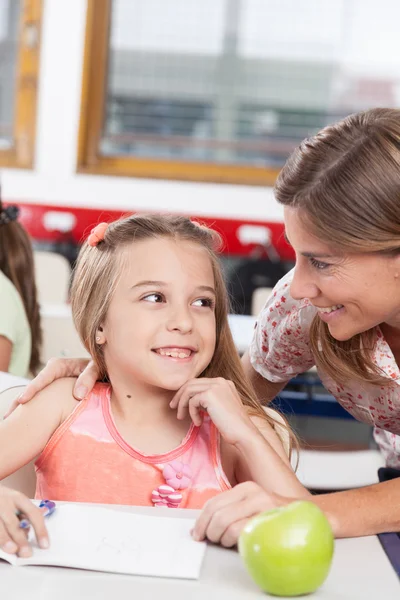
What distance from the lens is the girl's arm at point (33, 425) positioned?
4.35 feet

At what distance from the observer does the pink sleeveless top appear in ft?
4.46

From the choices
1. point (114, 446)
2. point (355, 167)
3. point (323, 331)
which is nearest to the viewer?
point (355, 167)

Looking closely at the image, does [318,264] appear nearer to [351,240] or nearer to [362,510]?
[351,240]

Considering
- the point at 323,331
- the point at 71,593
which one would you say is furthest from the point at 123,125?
the point at 71,593

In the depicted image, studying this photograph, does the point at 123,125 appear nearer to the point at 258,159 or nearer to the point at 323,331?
the point at 258,159

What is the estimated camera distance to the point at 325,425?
3863mm

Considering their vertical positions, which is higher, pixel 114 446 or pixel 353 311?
pixel 353 311

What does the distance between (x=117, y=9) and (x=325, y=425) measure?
8.05ft

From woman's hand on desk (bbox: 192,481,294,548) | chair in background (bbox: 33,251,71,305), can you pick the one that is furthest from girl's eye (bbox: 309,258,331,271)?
chair in background (bbox: 33,251,71,305)

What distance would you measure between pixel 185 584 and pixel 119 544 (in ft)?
0.35

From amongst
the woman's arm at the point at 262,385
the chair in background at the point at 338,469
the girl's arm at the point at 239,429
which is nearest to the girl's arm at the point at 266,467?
the girl's arm at the point at 239,429

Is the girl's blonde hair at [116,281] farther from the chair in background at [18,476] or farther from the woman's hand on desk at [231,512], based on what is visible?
the woman's hand on desk at [231,512]

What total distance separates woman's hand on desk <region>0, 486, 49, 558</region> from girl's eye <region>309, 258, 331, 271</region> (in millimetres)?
560

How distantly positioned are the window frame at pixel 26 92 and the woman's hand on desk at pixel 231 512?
12.8ft
